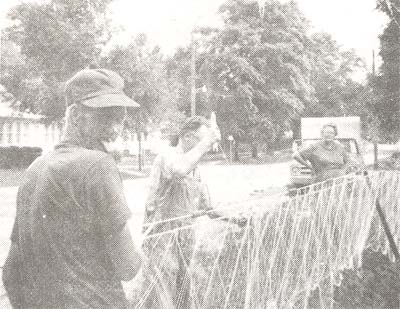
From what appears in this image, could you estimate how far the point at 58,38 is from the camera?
1903 centimetres

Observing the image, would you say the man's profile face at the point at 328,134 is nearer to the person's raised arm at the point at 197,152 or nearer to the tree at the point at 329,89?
the person's raised arm at the point at 197,152

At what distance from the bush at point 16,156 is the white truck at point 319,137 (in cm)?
1505

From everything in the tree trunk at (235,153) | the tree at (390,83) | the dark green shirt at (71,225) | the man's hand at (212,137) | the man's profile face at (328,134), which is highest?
the tree at (390,83)

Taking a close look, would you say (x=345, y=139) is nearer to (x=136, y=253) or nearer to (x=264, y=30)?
(x=136, y=253)

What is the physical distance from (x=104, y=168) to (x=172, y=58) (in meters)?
37.2

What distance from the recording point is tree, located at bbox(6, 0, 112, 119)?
19.1 m

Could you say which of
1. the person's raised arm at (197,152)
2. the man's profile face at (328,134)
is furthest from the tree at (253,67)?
the person's raised arm at (197,152)

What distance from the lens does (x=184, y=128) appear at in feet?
11.4

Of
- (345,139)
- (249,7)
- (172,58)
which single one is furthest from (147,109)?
(249,7)

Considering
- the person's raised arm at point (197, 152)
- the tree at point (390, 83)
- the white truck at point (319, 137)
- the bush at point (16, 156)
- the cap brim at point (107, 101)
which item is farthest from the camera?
the bush at point (16, 156)

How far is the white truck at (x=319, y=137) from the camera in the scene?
1524cm

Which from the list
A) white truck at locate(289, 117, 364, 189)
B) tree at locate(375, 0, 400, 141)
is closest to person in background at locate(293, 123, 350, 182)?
white truck at locate(289, 117, 364, 189)

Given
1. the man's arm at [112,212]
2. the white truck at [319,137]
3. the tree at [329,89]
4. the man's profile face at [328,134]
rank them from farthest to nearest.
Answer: the tree at [329,89] → the white truck at [319,137] → the man's profile face at [328,134] → the man's arm at [112,212]

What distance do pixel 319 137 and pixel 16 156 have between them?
661 inches
